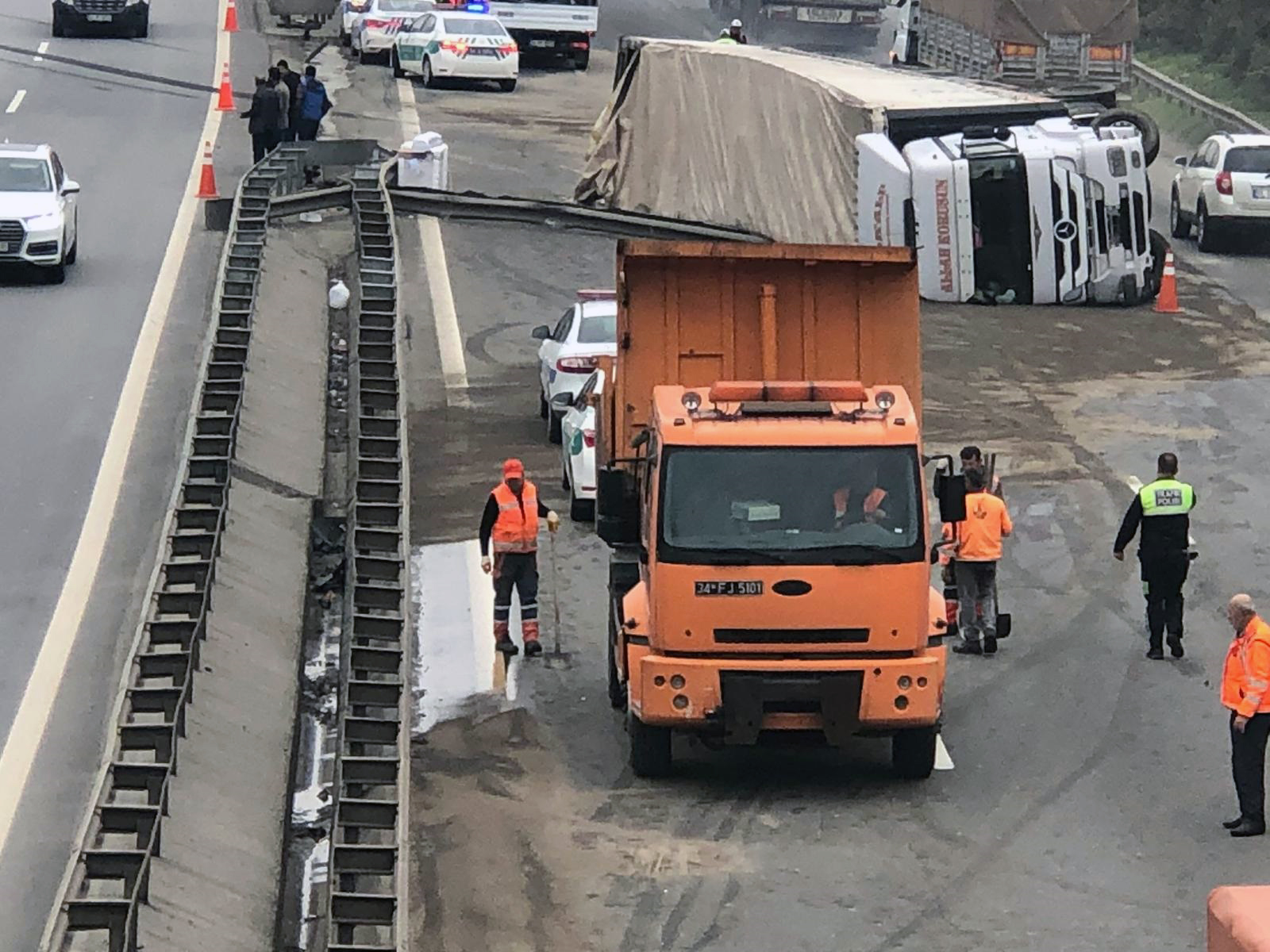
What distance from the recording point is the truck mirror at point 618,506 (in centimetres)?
1423

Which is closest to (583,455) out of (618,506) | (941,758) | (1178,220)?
(618,506)

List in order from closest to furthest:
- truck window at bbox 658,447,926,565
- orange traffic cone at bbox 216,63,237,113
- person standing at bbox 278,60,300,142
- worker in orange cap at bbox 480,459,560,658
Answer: truck window at bbox 658,447,926,565 → worker in orange cap at bbox 480,459,560,658 → person standing at bbox 278,60,300,142 → orange traffic cone at bbox 216,63,237,113

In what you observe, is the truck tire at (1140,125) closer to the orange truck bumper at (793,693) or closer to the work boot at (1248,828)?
the orange truck bumper at (793,693)

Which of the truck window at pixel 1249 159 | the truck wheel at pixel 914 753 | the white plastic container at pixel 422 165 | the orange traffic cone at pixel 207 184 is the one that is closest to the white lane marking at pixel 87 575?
the orange traffic cone at pixel 207 184

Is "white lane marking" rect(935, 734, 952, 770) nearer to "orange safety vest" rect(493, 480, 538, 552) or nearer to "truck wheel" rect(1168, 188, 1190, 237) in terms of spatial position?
"orange safety vest" rect(493, 480, 538, 552)

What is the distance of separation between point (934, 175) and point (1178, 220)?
8801 mm

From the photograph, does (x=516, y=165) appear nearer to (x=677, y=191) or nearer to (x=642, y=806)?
(x=677, y=191)

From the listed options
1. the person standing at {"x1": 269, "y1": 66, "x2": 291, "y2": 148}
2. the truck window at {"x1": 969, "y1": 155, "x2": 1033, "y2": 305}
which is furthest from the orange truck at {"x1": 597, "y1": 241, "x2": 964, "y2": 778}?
the person standing at {"x1": 269, "y1": 66, "x2": 291, "y2": 148}

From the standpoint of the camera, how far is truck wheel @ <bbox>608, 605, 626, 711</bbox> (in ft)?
50.8

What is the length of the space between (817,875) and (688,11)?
177 feet

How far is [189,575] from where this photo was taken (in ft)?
50.9

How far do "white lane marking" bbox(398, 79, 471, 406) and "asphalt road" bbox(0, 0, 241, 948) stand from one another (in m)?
2.76

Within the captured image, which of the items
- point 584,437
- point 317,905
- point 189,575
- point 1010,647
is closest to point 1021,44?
point 584,437

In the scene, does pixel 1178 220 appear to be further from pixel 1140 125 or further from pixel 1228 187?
pixel 1140 125
